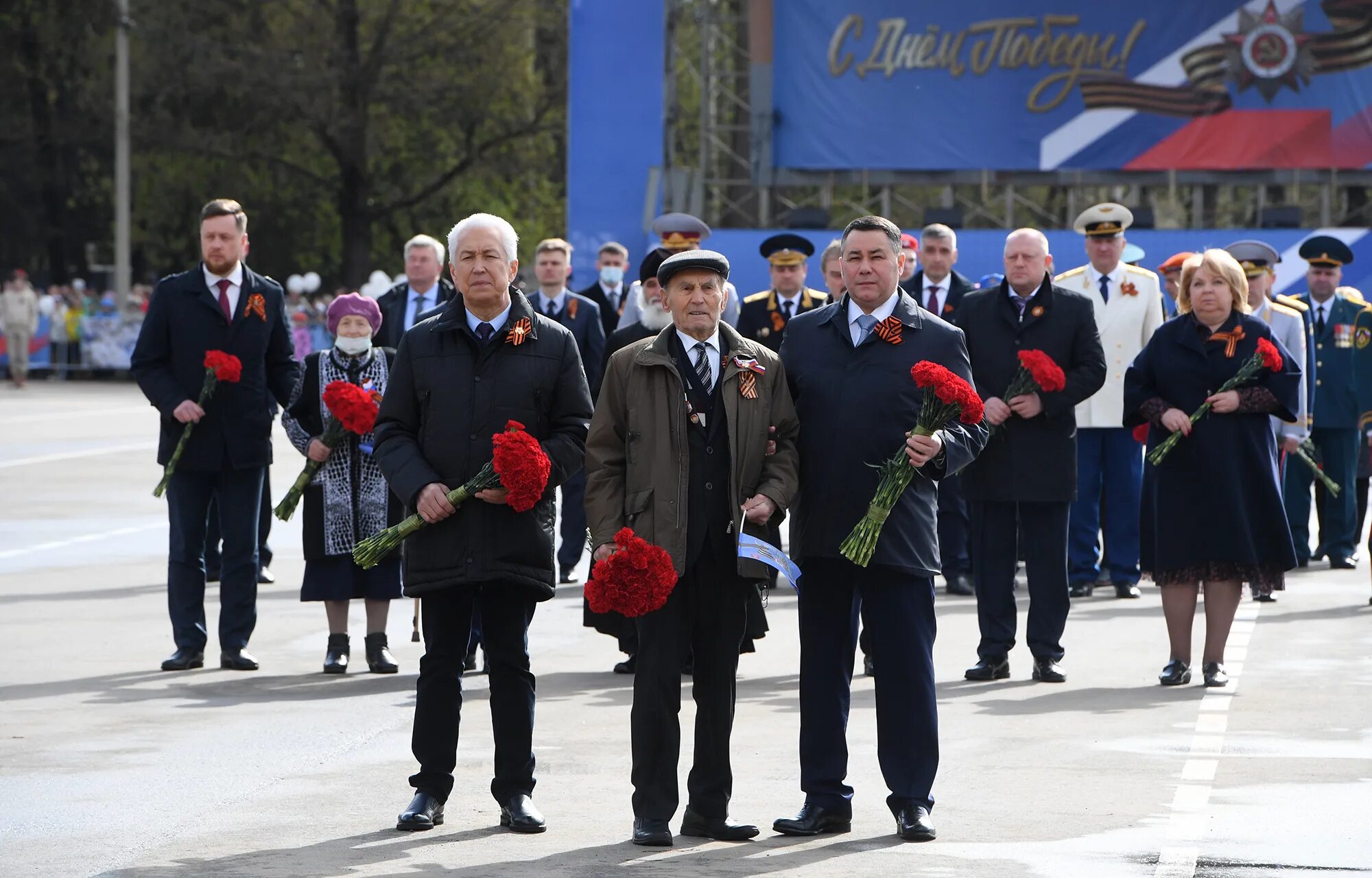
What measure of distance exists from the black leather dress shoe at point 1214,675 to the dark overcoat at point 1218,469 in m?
0.48

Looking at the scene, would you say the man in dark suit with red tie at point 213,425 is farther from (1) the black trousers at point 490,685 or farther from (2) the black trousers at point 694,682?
(2) the black trousers at point 694,682

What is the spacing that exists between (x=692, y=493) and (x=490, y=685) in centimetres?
100

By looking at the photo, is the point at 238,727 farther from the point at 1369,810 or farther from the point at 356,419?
the point at 1369,810

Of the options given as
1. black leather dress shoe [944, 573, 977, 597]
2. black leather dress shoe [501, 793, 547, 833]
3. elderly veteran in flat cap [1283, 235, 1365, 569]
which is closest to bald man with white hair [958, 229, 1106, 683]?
black leather dress shoe [944, 573, 977, 597]

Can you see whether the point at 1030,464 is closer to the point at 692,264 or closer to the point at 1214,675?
the point at 1214,675

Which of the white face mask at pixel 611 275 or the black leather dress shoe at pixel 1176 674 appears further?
the white face mask at pixel 611 275

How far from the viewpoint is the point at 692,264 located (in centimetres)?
670

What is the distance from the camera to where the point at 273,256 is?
5347cm

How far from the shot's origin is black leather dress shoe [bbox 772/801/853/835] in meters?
6.80

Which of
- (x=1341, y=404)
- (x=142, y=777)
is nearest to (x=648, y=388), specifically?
(x=142, y=777)

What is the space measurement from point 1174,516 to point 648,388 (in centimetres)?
394

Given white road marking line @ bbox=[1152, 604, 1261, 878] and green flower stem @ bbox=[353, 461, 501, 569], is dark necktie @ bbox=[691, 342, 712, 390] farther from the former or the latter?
white road marking line @ bbox=[1152, 604, 1261, 878]

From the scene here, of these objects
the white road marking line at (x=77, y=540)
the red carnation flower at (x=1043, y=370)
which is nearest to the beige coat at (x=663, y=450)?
the red carnation flower at (x=1043, y=370)

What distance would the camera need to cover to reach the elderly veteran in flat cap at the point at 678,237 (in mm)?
11367
